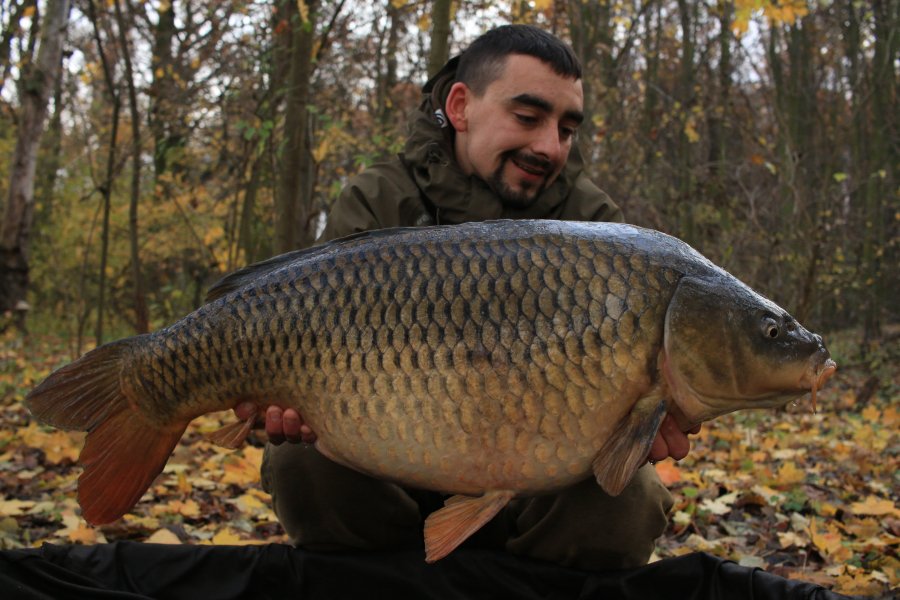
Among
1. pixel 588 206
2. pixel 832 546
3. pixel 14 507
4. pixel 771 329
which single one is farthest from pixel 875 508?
pixel 14 507

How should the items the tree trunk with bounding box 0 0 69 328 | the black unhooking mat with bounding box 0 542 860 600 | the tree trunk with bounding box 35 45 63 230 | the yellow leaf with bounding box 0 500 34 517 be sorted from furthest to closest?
the tree trunk with bounding box 35 45 63 230, the tree trunk with bounding box 0 0 69 328, the yellow leaf with bounding box 0 500 34 517, the black unhooking mat with bounding box 0 542 860 600

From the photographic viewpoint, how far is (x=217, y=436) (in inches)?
59.5

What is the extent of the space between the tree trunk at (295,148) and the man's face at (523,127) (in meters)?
1.48

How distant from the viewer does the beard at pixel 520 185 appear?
75.9 inches

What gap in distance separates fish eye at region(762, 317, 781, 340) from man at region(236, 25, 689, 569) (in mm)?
551

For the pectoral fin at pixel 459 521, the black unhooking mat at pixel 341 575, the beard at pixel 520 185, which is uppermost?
the beard at pixel 520 185

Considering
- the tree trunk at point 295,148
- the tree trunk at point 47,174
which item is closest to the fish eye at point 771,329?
the tree trunk at point 295,148

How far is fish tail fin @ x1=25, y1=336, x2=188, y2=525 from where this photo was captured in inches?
58.7

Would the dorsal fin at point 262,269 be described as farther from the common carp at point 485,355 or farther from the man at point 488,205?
the man at point 488,205

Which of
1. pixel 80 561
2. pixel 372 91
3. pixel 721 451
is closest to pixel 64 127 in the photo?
pixel 372 91

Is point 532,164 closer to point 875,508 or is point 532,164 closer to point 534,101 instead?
point 534,101

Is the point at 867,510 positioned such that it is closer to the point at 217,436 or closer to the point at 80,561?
the point at 217,436

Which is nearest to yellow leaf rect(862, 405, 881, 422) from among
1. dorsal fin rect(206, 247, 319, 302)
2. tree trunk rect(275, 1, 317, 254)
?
tree trunk rect(275, 1, 317, 254)

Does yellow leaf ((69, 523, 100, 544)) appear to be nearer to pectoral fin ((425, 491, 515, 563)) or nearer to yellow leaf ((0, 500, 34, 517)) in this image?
yellow leaf ((0, 500, 34, 517))
